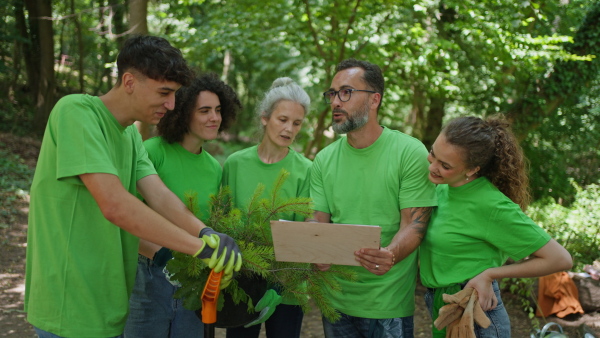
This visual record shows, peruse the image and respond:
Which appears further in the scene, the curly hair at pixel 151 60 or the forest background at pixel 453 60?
the forest background at pixel 453 60

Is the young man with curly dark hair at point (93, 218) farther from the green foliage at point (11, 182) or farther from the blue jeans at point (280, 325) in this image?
the green foliage at point (11, 182)

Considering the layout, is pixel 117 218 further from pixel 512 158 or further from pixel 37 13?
pixel 37 13

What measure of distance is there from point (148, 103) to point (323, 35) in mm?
5534

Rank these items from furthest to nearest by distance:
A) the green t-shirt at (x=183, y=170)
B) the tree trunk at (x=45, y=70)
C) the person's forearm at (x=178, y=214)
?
the tree trunk at (x=45, y=70) → the green t-shirt at (x=183, y=170) → the person's forearm at (x=178, y=214)

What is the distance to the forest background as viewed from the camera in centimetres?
673

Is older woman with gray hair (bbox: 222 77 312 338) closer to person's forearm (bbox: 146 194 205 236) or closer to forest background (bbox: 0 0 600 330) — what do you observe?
person's forearm (bbox: 146 194 205 236)

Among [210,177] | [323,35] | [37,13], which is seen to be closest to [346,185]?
[210,177]

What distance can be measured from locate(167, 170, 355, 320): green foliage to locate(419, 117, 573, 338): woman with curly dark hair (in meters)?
0.46

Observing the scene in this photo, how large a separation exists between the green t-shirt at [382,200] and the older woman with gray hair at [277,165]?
284mm

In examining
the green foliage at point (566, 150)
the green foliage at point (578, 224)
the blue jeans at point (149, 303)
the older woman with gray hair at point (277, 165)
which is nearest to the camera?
the blue jeans at point (149, 303)

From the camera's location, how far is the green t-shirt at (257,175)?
2.95 m

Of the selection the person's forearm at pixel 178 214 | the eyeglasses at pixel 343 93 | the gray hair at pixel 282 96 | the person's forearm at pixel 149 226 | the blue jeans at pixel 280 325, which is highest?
the eyeglasses at pixel 343 93

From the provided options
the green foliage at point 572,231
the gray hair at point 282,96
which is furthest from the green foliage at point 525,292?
the gray hair at point 282,96

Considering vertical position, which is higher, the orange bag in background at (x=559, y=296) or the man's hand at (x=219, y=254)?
the man's hand at (x=219, y=254)
